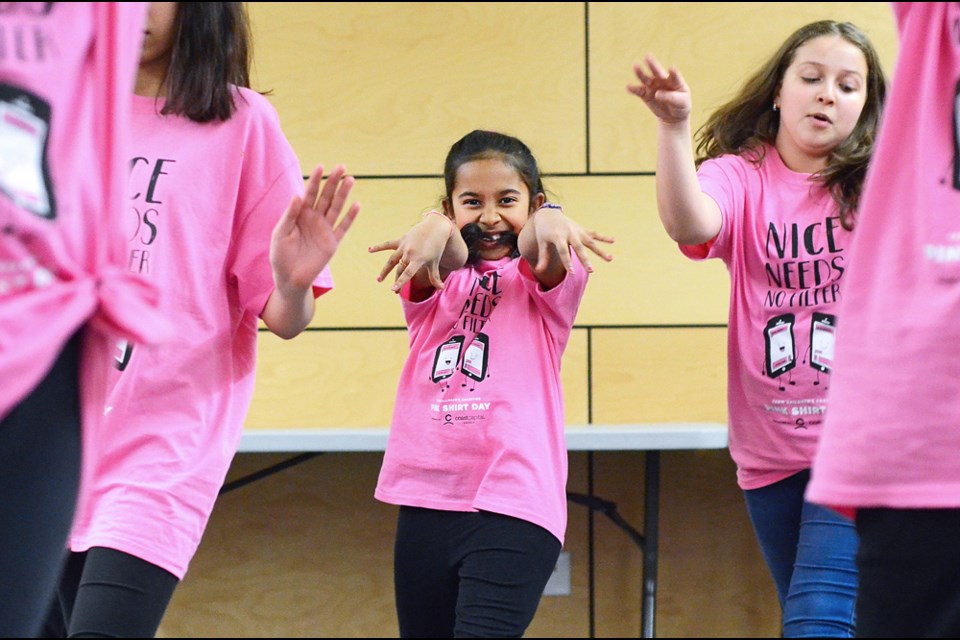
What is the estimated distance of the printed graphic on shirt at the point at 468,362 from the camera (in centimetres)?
181

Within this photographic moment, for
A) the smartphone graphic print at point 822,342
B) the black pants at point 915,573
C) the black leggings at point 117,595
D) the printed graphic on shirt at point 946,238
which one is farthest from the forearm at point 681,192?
the black leggings at point 117,595

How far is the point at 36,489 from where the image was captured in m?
0.89

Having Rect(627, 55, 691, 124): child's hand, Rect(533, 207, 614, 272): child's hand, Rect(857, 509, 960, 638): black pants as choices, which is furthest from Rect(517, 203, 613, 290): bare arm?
Rect(857, 509, 960, 638): black pants

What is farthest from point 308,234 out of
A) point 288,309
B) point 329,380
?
point 329,380

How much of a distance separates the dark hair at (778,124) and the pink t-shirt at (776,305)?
4 cm

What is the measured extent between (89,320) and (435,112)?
2265 millimetres

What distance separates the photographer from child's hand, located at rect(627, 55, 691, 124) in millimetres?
1474

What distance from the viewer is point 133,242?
1.39m

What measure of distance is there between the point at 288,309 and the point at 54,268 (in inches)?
21.4

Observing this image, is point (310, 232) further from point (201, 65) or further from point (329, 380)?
point (329, 380)

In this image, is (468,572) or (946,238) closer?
(946,238)

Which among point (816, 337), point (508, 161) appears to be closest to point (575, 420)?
point (508, 161)

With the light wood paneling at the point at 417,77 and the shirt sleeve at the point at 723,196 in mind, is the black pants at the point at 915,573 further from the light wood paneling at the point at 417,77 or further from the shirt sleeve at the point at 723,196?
the light wood paneling at the point at 417,77

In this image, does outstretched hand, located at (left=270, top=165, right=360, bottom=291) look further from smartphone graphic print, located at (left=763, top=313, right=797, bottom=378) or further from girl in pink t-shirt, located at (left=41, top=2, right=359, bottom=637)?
smartphone graphic print, located at (left=763, top=313, right=797, bottom=378)
